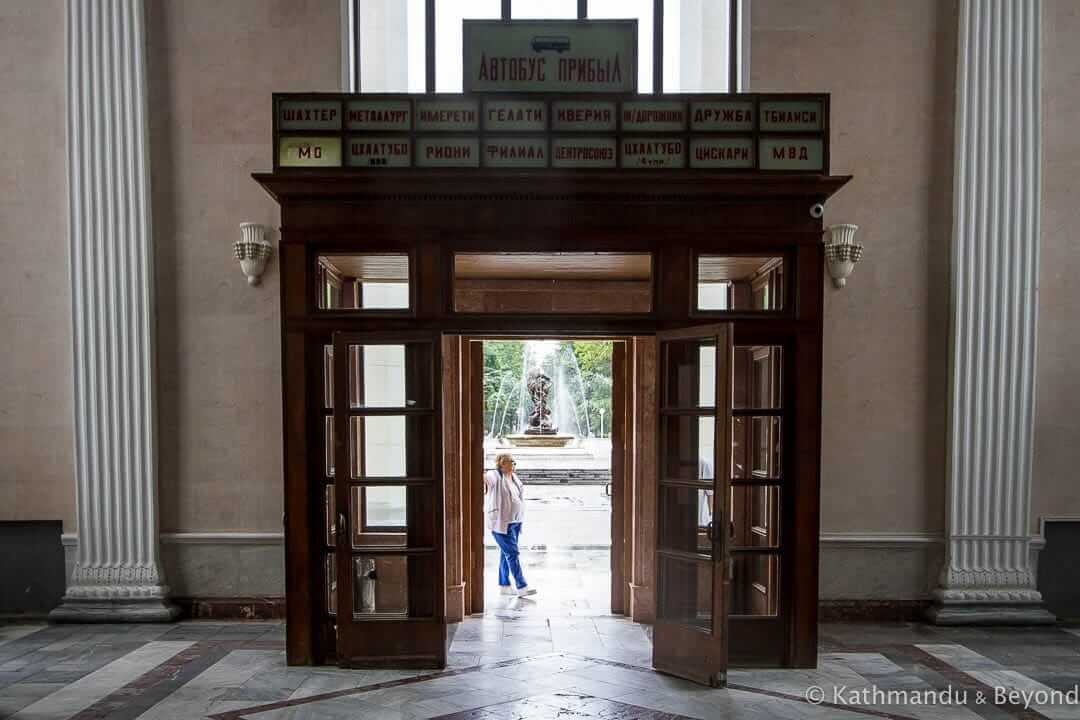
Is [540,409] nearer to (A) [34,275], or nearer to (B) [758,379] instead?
(A) [34,275]

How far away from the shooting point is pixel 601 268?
6285mm

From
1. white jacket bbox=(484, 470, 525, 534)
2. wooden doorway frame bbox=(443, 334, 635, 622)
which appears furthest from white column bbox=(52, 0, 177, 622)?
white jacket bbox=(484, 470, 525, 534)

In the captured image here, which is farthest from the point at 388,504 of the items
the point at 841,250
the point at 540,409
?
the point at 540,409

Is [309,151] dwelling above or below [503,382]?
above

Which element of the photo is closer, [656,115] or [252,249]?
[656,115]

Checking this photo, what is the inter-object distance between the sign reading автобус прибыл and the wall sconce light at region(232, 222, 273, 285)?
7.80ft

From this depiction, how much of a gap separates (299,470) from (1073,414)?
21.4ft

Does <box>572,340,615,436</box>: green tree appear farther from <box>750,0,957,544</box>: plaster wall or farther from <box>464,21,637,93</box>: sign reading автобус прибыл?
<box>464,21,637,93</box>: sign reading автобус прибыл

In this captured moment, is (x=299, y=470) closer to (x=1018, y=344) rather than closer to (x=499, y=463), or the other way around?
(x=499, y=463)

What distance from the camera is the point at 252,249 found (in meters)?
A: 6.20

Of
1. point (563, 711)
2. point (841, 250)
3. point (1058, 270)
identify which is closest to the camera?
point (563, 711)

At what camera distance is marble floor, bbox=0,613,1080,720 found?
451 cm

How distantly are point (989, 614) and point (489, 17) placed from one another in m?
6.96

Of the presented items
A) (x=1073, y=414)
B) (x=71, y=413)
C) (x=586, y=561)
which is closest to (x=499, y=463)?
(x=586, y=561)
